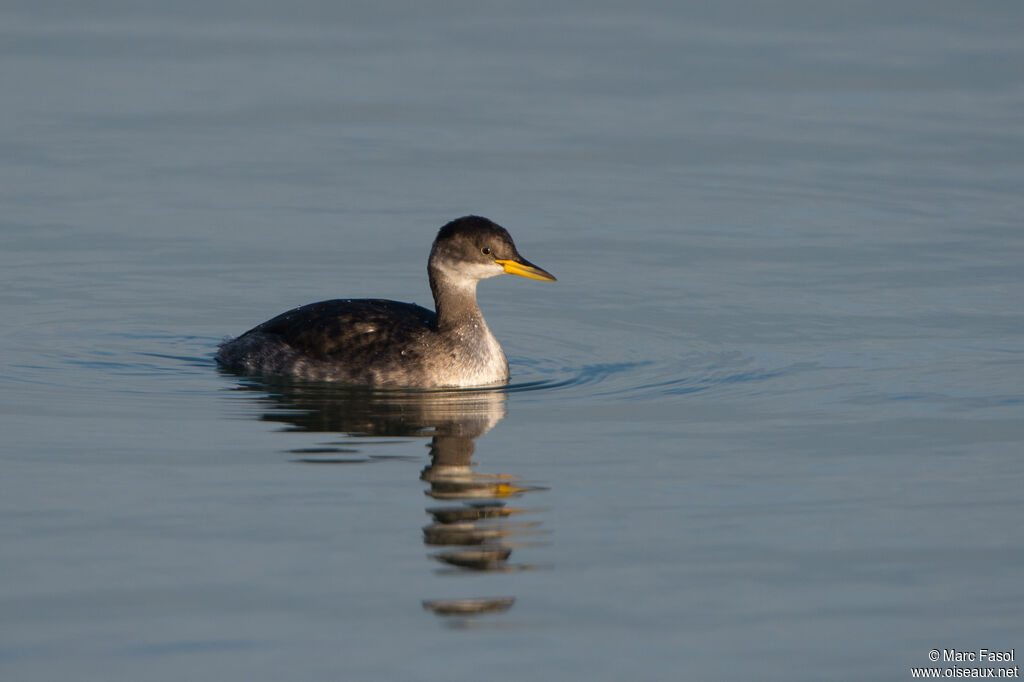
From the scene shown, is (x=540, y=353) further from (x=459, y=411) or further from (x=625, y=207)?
(x=625, y=207)

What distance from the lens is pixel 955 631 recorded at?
9.02 m

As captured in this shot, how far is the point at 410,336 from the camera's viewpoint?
14.7m

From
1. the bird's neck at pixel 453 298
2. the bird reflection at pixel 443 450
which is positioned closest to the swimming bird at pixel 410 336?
the bird's neck at pixel 453 298

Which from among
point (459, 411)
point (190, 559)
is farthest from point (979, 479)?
point (190, 559)

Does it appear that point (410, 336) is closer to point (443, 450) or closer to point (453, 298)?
point (453, 298)

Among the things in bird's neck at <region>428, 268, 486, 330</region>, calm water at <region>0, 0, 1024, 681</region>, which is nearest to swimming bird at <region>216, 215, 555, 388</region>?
bird's neck at <region>428, 268, 486, 330</region>

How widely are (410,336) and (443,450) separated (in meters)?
2.42

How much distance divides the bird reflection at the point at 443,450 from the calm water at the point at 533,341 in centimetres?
4

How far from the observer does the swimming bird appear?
14.5 metres

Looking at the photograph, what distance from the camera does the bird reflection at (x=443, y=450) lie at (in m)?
10.0

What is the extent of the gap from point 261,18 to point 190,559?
18577 mm

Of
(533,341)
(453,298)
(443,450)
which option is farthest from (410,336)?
(443,450)

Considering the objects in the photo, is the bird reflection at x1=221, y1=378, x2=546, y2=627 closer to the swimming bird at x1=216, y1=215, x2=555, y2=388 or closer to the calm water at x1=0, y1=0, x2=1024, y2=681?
the calm water at x1=0, y1=0, x2=1024, y2=681

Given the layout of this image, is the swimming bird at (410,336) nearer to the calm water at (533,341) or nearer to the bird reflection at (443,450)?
the bird reflection at (443,450)
